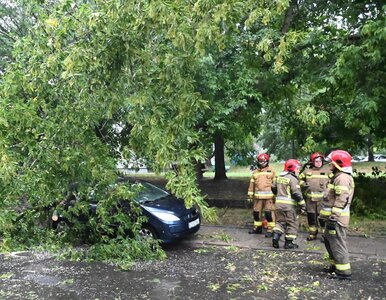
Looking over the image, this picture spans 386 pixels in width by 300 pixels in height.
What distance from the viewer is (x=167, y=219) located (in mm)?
7859

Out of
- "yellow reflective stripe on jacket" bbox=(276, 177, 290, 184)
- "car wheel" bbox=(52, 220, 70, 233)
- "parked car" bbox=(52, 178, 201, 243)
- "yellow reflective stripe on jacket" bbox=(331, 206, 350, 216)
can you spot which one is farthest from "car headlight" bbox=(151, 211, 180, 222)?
"yellow reflective stripe on jacket" bbox=(331, 206, 350, 216)

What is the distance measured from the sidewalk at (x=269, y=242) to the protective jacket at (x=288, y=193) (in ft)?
2.76

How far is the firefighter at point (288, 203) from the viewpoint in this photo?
7574mm

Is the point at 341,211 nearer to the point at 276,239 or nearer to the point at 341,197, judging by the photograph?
the point at 341,197

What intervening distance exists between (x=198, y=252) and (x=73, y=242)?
239cm

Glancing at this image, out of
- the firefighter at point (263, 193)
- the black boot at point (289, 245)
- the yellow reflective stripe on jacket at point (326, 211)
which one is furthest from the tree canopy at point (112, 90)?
the black boot at point (289, 245)

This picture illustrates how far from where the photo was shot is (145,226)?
802 cm

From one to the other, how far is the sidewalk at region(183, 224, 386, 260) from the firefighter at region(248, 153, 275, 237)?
1.21ft

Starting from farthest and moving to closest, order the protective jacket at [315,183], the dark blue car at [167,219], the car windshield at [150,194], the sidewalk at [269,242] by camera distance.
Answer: the car windshield at [150,194], the protective jacket at [315,183], the dark blue car at [167,219], the sidewalk at [269,242]

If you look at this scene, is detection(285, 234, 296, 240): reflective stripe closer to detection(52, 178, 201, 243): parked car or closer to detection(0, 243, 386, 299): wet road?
detection(0, 243, 386, 299): wet road

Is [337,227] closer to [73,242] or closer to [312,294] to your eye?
[312,294]

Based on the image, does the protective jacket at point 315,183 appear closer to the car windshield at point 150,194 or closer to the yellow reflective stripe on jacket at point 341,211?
the yellow reflective stripe on jacket at point 341,211

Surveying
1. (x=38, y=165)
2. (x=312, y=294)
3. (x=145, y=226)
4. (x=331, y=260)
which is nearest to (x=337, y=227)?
(x=331, y=260)

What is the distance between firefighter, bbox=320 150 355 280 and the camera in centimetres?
596
